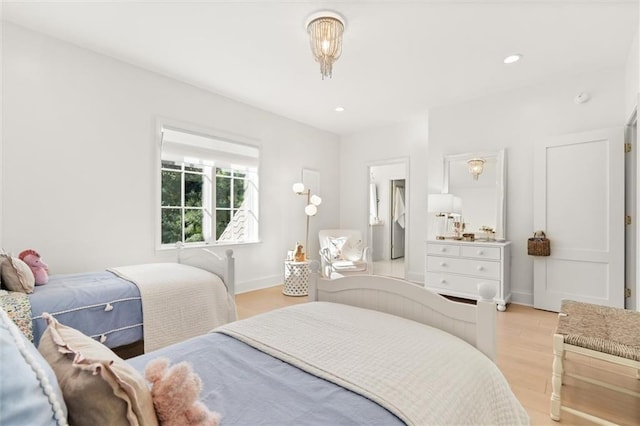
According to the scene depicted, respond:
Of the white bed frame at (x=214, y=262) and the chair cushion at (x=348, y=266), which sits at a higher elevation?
the white bed frame at (x=214, y=262)

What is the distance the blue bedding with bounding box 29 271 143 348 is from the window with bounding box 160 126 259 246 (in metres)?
1.41

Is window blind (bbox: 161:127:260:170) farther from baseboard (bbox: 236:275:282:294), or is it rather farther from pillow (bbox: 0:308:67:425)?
pillow (bbox: 0:308:67:425)

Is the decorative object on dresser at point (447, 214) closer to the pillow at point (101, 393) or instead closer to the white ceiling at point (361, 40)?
the white ceiling at point (361, 40)

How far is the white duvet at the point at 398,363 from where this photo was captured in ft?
2.87

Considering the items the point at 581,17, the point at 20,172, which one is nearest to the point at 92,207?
the point at 20,172

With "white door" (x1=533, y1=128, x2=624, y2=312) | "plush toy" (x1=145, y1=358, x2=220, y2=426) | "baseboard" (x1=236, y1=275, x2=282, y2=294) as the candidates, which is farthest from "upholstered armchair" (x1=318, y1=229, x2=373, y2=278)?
"plush toy" (x1=145, y1=358, x2=220, y2=426)

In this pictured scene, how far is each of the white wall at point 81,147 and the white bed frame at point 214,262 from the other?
21.0 inches

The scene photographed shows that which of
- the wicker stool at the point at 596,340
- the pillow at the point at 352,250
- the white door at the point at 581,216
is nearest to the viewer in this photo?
the wicker stool at the point at 596,340

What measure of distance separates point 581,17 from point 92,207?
15.0 ft

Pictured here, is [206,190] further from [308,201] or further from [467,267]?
[467,267]

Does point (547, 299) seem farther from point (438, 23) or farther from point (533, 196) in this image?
point (438, 23)

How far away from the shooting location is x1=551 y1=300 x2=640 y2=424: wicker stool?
58.7 inches

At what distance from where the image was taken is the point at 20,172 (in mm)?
2529

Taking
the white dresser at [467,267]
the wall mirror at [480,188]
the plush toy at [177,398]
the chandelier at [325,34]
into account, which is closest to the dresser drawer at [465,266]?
the white dresser at [467,267]
